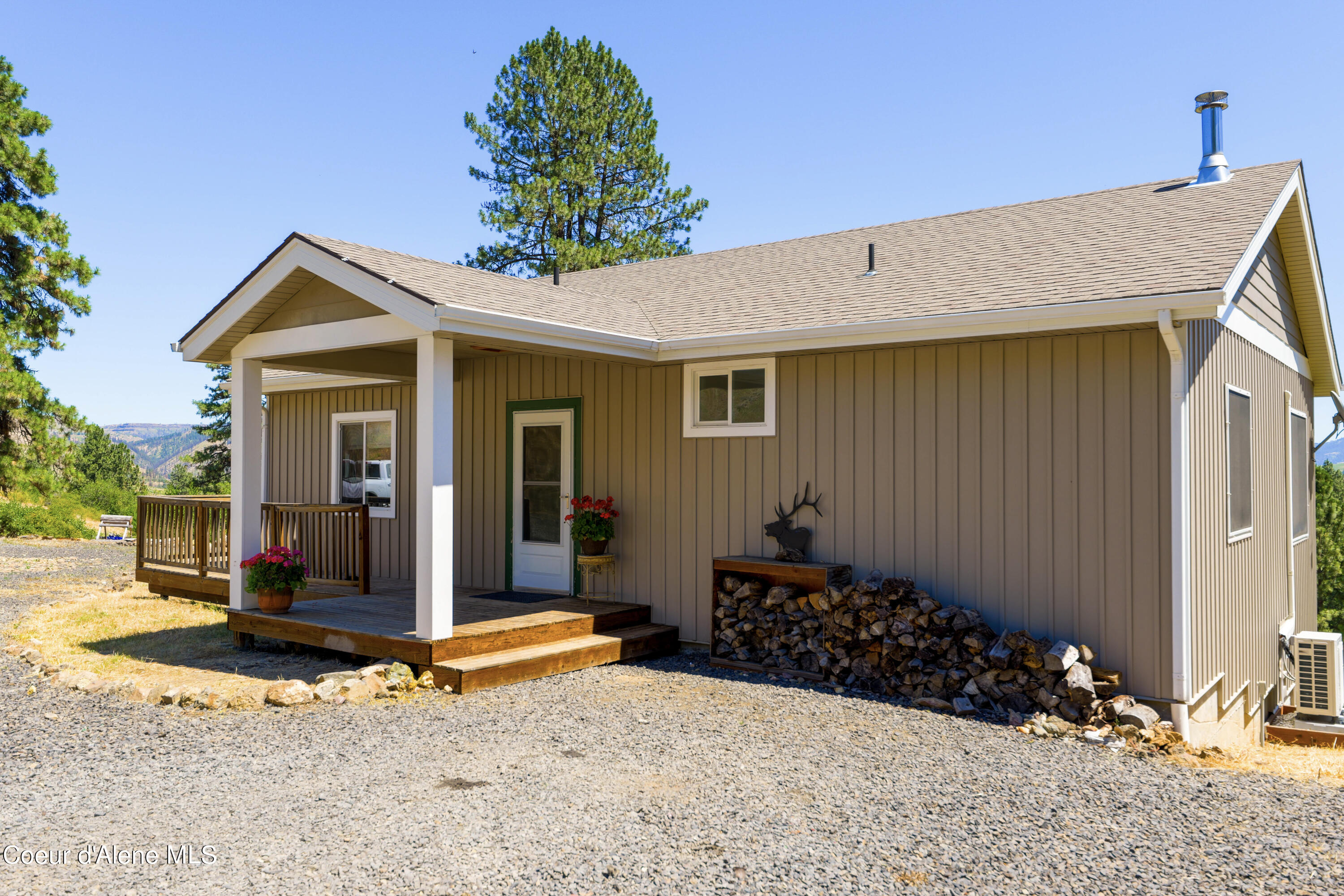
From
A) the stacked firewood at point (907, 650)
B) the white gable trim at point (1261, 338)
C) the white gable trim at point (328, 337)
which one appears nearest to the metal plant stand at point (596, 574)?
the stacked firewood at point (907, 650)


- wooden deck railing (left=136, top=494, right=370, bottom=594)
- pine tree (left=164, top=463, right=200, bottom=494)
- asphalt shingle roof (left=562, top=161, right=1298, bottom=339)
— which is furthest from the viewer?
pine tree (left=164, top=463, right=200, bottom=494)

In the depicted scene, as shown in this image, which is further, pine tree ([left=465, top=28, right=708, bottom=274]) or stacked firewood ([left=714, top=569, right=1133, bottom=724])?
pine tree ([left=465, top=28, right=708, bottom=274])

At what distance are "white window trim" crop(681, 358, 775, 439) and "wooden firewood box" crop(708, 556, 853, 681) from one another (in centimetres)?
103

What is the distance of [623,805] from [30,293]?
20789 millimetres

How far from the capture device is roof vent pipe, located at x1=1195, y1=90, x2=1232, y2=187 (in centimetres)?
748

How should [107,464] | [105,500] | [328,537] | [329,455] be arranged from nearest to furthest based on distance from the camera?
1. [328,537]
2. [329,455]
3. [105,500]
4. [107,464]

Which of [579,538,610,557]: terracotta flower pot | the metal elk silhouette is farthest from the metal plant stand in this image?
the metal elk silhouette

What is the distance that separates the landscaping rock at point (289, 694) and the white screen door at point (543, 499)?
310 cm

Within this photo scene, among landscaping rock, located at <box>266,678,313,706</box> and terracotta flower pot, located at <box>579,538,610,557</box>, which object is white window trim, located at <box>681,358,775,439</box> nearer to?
terracotta flower pot, located at <box>579,538,610,557</box>

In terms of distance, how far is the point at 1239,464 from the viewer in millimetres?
6586

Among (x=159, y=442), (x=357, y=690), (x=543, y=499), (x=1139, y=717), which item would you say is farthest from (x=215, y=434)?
(x=159, y=442)

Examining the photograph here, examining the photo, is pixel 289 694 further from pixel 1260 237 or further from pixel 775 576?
pixel 1260 237

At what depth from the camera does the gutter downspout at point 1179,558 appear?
517 centimetres

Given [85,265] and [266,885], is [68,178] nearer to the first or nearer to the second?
[85,265]
